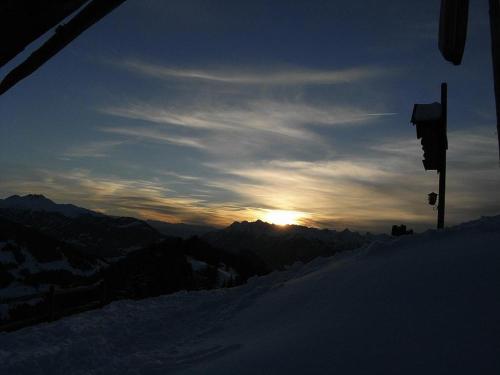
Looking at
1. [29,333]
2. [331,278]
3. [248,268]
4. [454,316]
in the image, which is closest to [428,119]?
[331,278]

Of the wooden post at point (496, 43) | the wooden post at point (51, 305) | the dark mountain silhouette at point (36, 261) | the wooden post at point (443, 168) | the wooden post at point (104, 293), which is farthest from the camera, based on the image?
the dark mountain silhouette at point (36, 261)

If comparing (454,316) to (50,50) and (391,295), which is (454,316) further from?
(50,50)

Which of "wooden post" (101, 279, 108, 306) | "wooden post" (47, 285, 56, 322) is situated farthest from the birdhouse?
"wooden post" (47, 285, 56, 322)

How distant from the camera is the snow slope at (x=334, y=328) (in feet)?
12.2

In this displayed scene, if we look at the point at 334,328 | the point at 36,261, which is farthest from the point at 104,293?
the point at 36,261

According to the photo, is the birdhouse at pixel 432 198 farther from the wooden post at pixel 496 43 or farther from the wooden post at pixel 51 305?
the wooden post at pixel 51 305

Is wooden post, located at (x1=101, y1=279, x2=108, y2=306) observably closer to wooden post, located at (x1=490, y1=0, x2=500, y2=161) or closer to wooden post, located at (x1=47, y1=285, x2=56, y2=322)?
wooden post, located at (x1=47, y1=285, x2=56, y2=322)

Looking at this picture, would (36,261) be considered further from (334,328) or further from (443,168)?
(334,328)

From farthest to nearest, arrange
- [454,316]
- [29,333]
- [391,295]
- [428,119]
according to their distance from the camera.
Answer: [428,119] < [29,333] < [391,295] < [454,316]

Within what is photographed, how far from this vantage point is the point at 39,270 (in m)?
38.5

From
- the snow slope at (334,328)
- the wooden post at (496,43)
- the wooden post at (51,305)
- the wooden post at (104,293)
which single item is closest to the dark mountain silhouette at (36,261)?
the wooden post at (104,293)

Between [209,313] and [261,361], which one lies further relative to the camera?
[209,313]

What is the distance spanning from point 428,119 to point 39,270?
37045 millimetres

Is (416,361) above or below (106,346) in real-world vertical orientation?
above
